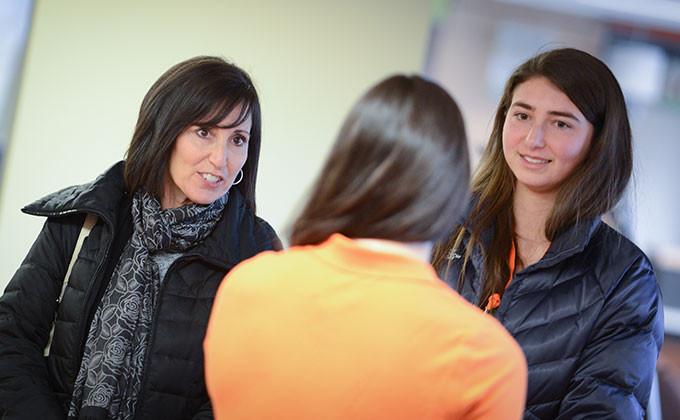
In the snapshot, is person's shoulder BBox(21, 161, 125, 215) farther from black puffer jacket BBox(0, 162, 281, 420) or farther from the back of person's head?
the back of person's head

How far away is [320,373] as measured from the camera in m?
1.22

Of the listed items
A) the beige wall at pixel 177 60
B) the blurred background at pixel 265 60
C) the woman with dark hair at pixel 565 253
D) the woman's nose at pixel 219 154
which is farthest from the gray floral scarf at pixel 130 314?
the beige wall at pixel 177 60

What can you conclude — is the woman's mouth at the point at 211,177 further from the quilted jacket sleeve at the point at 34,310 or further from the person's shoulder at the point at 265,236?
the quilted jacket sleeve at the point at 34,310

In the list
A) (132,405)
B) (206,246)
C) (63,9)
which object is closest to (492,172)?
(206,246)

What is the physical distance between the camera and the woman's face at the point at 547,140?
210 cm

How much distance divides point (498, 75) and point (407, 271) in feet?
11.5

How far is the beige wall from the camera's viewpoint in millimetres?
3783

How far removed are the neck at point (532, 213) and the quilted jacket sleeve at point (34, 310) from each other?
3.45ft

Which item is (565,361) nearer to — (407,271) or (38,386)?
(407,271)

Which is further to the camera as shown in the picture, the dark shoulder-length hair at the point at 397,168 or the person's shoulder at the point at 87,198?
the person's shoulder at the point at 87,198

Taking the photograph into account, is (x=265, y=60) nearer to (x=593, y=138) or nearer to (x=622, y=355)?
(x=593, y=138)

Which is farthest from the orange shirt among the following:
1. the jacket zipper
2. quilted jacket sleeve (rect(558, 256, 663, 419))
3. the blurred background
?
the blurred background

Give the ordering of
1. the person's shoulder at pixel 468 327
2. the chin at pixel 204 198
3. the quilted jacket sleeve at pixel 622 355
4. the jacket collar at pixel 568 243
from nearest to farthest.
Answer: the person's shoulder at pixel 468 327 < the quilted jacket sleeve at pixel 622 355 < the jacket collar at pixel 568 243 < the chin at pixel 204 198

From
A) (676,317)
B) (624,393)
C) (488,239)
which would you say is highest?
(488,239)
